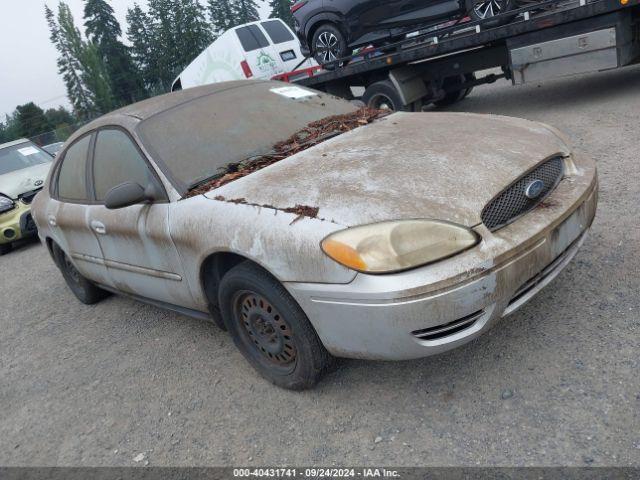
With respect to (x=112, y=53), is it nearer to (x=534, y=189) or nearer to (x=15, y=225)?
(x=15, y=225)

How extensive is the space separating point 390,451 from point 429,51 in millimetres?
6741

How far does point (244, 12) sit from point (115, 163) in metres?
76.4

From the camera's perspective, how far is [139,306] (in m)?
4.66

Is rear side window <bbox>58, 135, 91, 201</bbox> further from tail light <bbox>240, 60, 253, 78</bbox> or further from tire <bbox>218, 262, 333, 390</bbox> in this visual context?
tail light <bbox>240, 60, 253, 78</bbox>

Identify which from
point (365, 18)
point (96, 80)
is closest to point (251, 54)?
point (365, 18)

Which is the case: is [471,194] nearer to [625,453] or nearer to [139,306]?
[625,453]

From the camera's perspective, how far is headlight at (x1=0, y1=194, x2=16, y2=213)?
817 centimetres

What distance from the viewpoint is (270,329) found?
9.23 ft

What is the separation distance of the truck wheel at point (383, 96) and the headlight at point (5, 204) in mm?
5638

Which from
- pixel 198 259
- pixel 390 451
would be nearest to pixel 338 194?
pixel 198 259

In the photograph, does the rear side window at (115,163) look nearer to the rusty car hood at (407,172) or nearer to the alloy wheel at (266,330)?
the rusty car hood at (407,172)

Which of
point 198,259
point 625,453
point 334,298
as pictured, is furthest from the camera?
point 198,259

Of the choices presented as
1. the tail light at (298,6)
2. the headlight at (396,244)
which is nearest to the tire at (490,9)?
the tail light at (298,6)

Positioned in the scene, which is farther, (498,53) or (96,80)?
(96,80)
